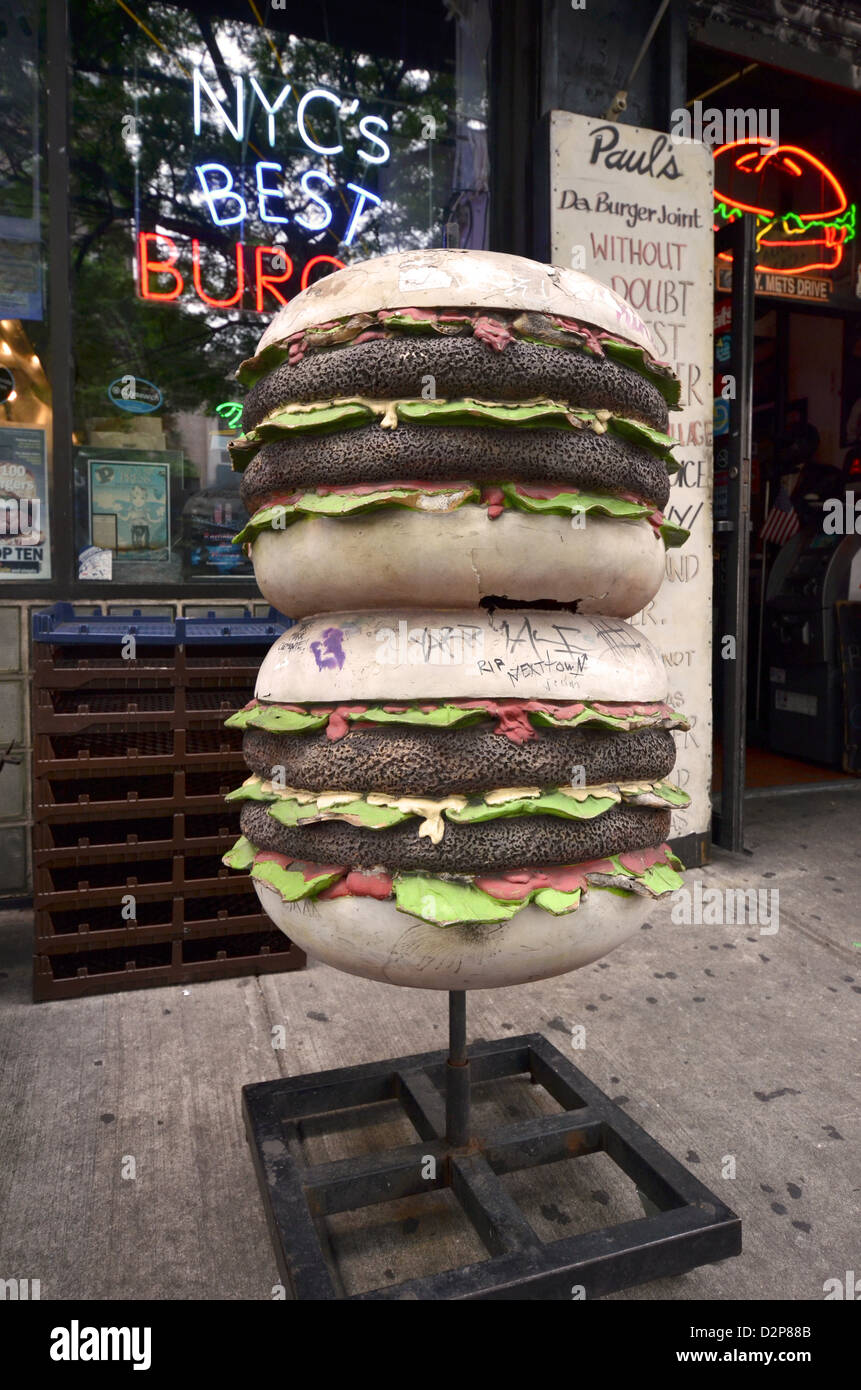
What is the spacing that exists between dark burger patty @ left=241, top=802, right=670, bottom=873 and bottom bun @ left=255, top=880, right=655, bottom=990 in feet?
0.28

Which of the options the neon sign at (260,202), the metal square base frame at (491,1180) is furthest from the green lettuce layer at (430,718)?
the neon sign at (260,202)

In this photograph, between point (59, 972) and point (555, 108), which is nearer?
point (59, 972)

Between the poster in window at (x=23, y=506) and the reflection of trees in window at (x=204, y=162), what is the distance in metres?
0.33

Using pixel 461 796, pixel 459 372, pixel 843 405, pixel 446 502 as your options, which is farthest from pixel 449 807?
pixel 843 405

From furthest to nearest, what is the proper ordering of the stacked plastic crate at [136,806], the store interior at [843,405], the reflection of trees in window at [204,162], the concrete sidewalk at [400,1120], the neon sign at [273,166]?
the store interior at [843,405]
the neon sign at [273,166]
the reflection of trees in window at [204,162]
the stacked plastic crate at [136,806]
the concrete sidewalk at [400,1120]

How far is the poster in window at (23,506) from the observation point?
388 cm

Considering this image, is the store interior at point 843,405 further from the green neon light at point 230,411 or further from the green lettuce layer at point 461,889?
the green lettuce layer at point 461,889

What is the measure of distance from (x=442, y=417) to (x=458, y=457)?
0.25 feet

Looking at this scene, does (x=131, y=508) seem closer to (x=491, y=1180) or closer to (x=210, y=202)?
(x=210, y=202)

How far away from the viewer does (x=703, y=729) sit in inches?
173

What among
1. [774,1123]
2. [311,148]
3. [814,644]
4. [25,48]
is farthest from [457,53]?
[774,1123]

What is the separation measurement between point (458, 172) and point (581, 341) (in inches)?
146

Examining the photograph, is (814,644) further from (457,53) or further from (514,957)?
(514,957)

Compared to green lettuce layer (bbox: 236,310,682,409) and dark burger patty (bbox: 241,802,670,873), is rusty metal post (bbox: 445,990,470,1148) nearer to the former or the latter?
dark burger patty (bbox: 241,802,670,873)
